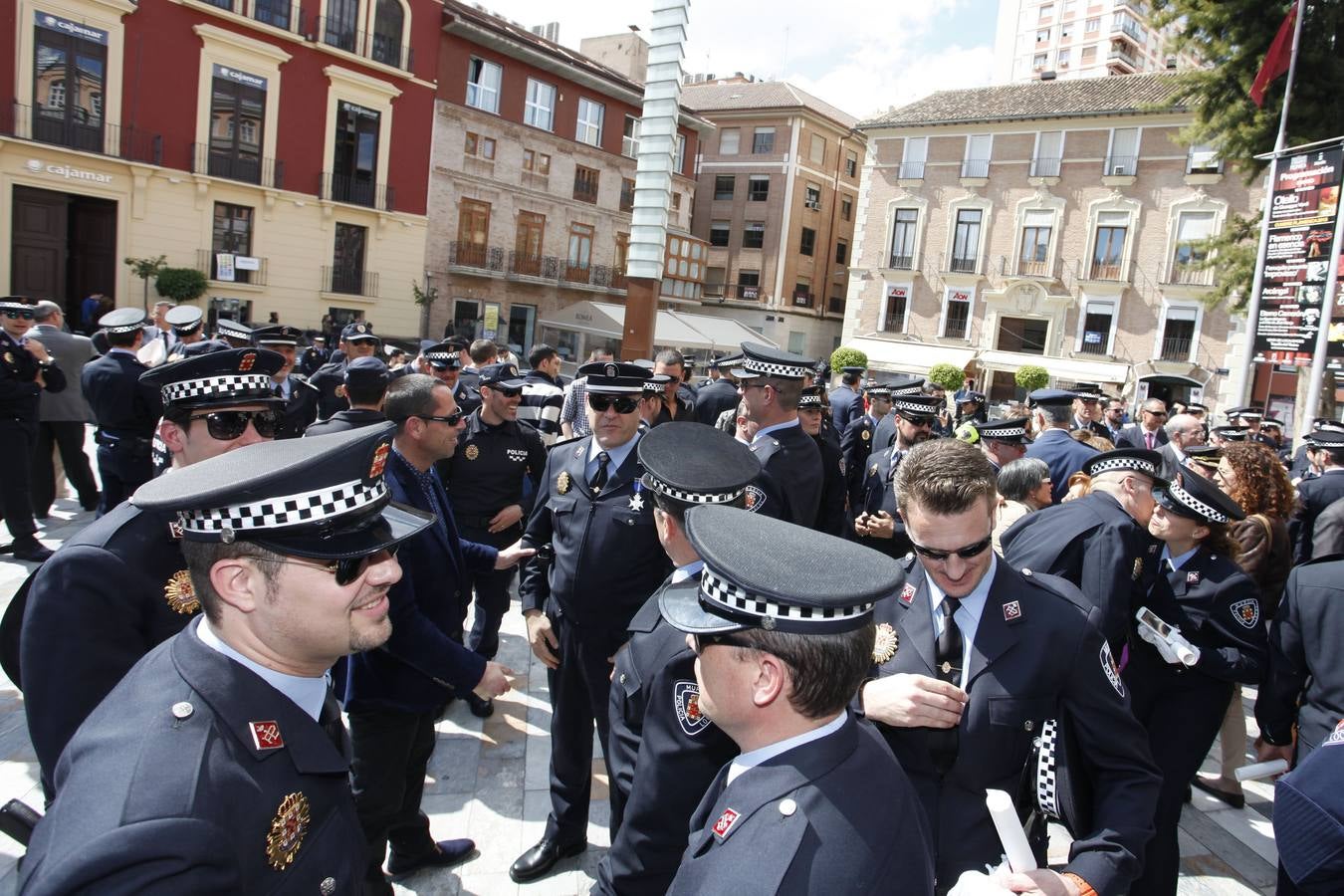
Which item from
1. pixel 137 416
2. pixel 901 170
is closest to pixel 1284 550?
pixel 137 416

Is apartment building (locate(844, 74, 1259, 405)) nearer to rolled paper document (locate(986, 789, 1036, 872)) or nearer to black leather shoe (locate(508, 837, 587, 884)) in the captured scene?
black leather shoe (locate(508, 837, 587, 884))

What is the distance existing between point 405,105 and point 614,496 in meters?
27.9

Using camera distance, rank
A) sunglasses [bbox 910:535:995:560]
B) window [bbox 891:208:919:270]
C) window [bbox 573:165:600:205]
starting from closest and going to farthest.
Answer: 1. sunglasses [bbox 910:535:995:560]
2. window [bbox 573:165:600:205]
3. window [bbox 891:208:919:270]

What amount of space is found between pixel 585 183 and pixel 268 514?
34.2 m

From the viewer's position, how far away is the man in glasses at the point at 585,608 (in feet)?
11.9

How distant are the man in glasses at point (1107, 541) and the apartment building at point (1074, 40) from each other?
77.8 metres

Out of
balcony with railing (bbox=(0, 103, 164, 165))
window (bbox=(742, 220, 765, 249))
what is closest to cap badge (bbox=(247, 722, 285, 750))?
balcony with railing (bbox=(0, 103, 164, 165))

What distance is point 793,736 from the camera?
165 centimetres

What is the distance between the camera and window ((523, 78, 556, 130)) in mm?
31203

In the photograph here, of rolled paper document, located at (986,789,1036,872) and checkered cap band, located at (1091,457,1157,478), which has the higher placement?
checkered cap band, located at (1091,457,1157,478)

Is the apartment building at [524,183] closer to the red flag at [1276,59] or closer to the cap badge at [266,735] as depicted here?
the red flag at [1276,59]

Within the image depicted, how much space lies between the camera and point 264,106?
24.5 meters

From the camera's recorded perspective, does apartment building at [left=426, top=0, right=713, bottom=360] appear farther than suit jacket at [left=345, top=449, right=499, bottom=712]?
Yes

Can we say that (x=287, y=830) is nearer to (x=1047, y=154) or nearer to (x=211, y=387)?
(x=211, y=387)
